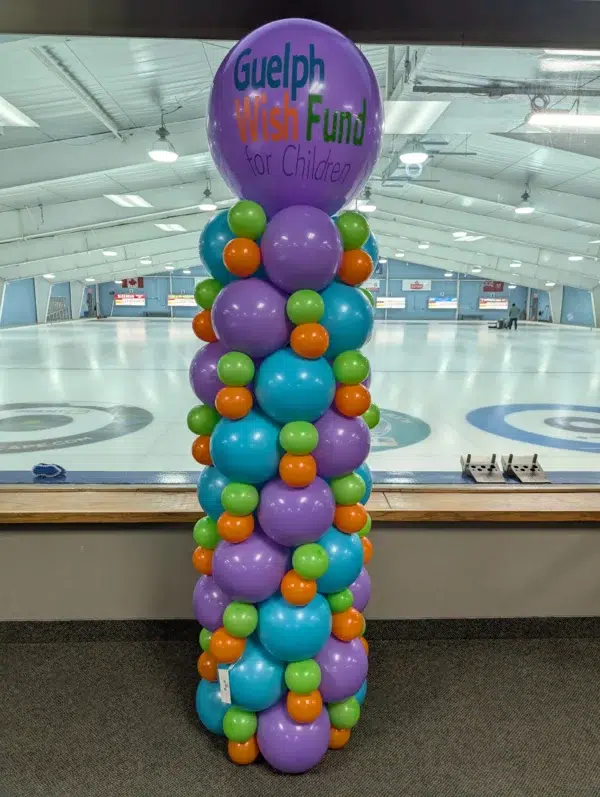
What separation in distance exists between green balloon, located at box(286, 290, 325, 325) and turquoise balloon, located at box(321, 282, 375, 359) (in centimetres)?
7

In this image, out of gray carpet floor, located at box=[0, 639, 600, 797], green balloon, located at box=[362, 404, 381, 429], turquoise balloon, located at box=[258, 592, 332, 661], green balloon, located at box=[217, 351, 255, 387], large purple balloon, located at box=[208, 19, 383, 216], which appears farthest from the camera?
green balloon, located at box=[362, 404, 381, 429]

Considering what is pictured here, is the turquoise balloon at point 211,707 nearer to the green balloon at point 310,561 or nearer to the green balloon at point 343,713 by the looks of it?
the green balloon at point 343,713

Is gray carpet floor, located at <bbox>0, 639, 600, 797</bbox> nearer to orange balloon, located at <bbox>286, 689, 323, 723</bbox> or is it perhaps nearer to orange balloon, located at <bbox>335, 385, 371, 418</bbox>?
orange balloon, located at <bbox>286, 689, 323, 723</bbox>

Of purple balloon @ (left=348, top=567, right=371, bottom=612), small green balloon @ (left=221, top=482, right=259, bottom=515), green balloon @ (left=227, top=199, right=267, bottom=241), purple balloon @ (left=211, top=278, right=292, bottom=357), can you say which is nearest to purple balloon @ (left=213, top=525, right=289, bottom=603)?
small green balloon @ (left=221, top=482, right=259, bottom=515)

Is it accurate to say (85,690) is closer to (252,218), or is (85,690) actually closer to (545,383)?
(252,218)

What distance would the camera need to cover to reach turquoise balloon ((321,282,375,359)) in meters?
1.54

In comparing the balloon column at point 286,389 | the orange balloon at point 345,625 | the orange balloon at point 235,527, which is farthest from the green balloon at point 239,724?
the orange balloon at point 235,527

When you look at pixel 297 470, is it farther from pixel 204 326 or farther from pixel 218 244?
pixel 218 244

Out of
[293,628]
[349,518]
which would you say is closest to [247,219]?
[349,518]

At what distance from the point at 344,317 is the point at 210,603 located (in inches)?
38.1

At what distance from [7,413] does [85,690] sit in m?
4.55

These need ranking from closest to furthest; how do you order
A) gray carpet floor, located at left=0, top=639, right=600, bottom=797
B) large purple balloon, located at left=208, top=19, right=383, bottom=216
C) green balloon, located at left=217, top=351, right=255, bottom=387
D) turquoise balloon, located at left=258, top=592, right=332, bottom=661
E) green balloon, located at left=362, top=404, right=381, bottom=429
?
large purple balloon, located at left=208, top=19, right=383, bottom=216
green balloon, located at left=217, top=351, right=255, bottom=387
turquoise balloon, located at left=258, top=592, right=332, bottom=661
gray carpet floor, located at left=0, top=639, right=600, bottom=797
green balloon, located at left=362, top=404, right=381, bottom=429

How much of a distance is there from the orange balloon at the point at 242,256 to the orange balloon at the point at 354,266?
25 cm

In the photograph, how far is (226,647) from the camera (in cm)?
Answer: 167
